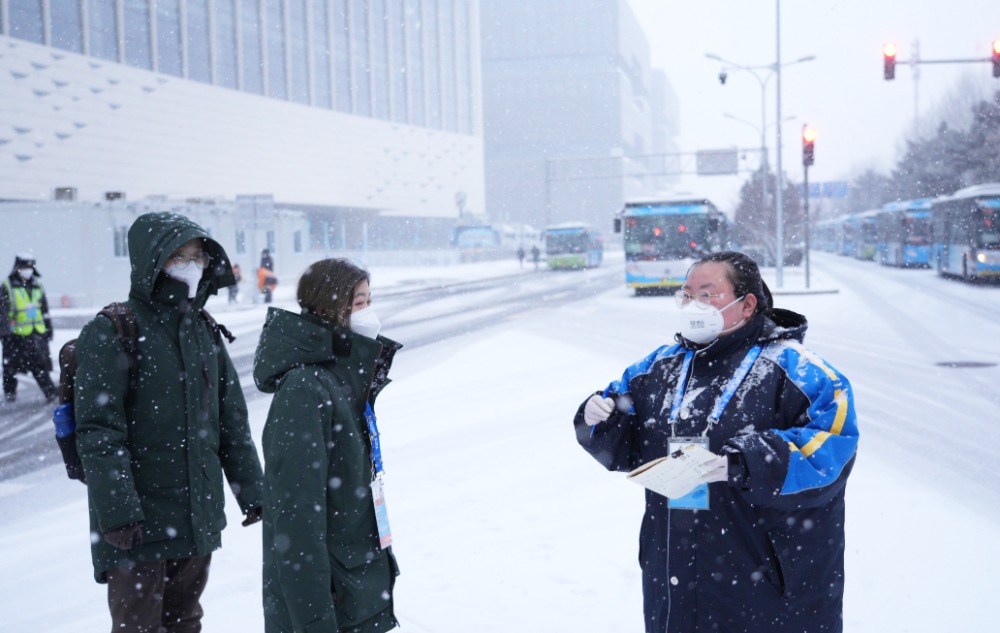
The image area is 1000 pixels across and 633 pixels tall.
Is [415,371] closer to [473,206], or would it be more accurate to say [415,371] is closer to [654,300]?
[654,300]

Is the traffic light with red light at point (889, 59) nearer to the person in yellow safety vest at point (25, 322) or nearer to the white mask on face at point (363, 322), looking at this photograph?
the person in yellow safety vest at point (25, 322)

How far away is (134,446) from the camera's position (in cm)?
327

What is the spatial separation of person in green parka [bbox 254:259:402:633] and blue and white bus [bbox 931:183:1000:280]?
30093mm

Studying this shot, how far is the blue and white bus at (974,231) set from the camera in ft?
92.7

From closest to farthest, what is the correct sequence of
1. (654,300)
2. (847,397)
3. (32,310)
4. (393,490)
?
(847,397) < (393,490) < (32,310) < (654,300)

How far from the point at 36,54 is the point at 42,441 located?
118 feet

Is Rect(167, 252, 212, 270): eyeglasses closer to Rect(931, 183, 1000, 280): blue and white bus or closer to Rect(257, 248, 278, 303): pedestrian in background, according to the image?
Rect(257, 248, 278, 303): pedestrian in background

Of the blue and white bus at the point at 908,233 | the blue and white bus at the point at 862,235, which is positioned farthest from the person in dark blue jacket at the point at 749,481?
the blue and white bus at the point at 862,235

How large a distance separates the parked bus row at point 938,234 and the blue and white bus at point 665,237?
8.51 meters

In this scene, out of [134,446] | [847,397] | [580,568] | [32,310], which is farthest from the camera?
[32,310]

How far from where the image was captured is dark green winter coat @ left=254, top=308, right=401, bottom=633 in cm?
262

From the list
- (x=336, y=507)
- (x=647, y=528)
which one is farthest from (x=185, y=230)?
(x=647, y=528)

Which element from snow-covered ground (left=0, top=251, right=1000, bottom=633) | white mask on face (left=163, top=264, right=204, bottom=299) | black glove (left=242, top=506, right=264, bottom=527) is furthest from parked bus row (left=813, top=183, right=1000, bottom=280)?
white mask on face (left=163, top=264, right=204, bottom=299)

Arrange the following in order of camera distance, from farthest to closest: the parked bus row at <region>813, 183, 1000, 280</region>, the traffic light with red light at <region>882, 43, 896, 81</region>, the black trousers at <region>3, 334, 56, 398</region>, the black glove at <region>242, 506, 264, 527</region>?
1. the parked bus row at <region>813, 183, 1000, 280</region>
2. the traffic light with red light at <region>882, 43, 896, 81</region>
3. the black trousers at <region>3, 334, 56, 398</region>
4. the black glove at <region>242, 506, 264, 527</region>
